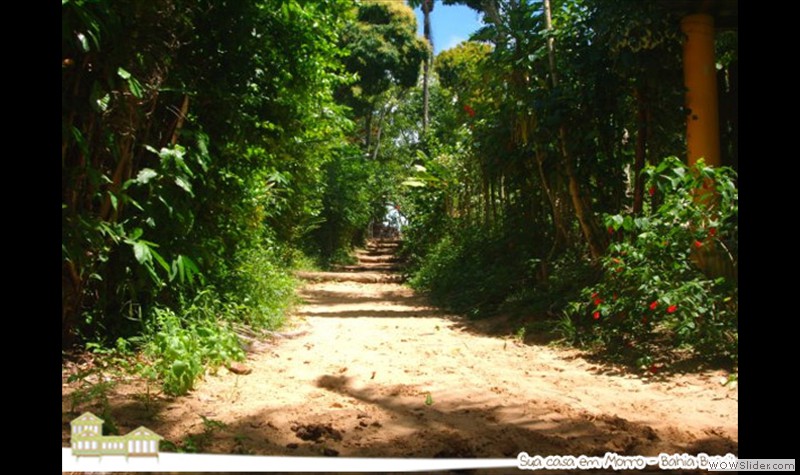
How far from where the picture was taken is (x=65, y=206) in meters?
2.88

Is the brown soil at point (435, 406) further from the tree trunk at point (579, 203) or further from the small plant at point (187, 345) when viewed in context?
the tree trunk at point (579, 203)

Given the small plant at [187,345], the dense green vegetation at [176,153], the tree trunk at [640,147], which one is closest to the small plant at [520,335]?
the tree trunk at [640,147]

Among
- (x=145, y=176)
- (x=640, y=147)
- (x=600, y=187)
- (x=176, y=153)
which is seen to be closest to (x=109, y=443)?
(x=145, y=176)

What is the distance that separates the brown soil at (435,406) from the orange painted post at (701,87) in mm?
2181

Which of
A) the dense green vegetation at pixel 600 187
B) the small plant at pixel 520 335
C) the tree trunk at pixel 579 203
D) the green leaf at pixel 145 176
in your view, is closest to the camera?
the green leaf at pixel 145 176

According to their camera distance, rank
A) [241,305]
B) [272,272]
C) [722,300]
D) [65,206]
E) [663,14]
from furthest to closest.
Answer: [272,272], [241,305], [663,14], [722,300], [65,206]

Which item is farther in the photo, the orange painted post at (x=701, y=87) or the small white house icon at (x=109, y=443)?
the orange painted post at (x=701, y=87)

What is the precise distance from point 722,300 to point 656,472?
7.14 feet

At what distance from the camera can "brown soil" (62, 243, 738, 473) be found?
259cm

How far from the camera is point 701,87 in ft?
16.8

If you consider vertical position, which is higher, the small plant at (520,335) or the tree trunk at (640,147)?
the tree trunk at (640,147)

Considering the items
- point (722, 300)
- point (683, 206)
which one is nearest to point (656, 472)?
point (722, 300)

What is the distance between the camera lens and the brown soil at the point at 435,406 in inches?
102
